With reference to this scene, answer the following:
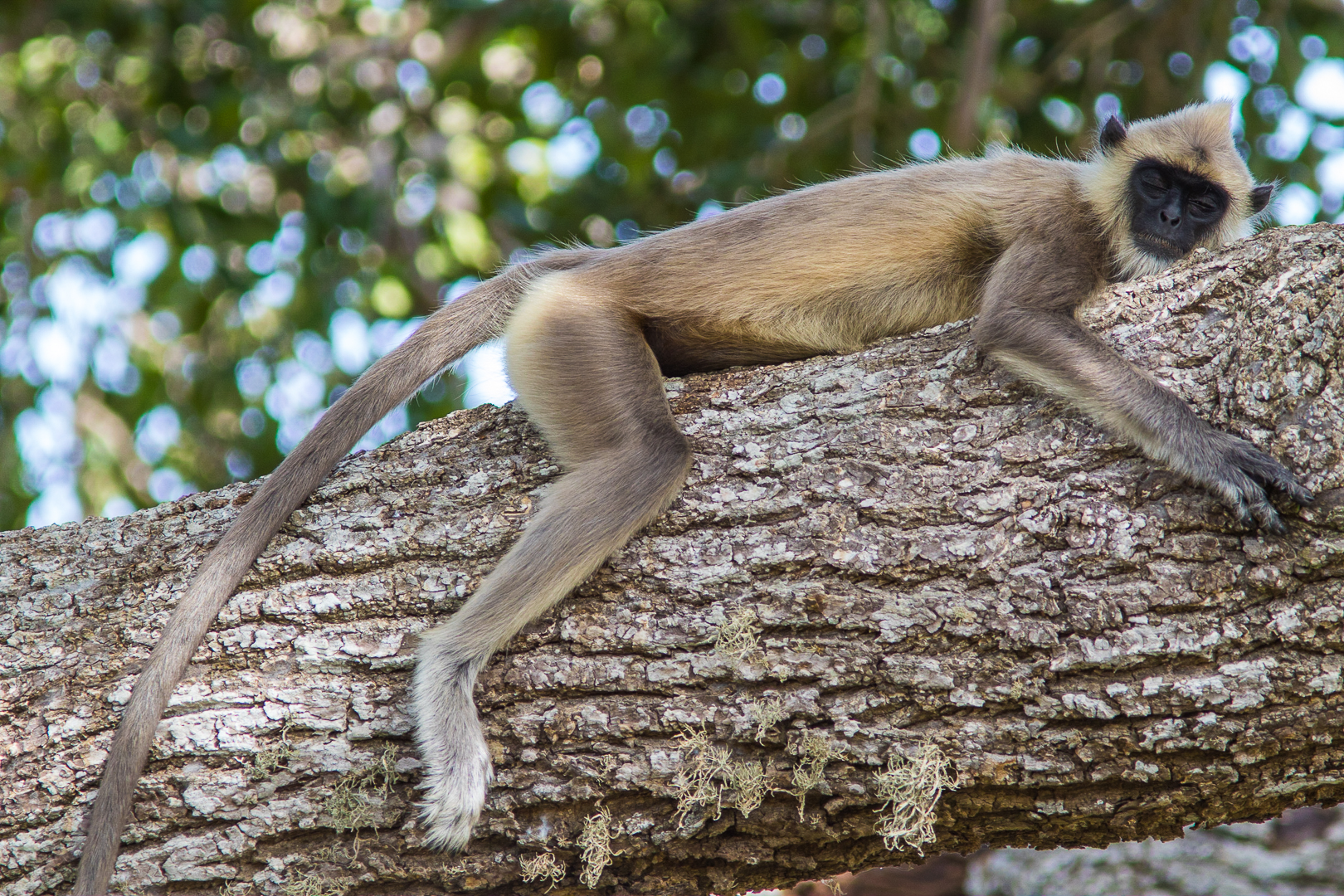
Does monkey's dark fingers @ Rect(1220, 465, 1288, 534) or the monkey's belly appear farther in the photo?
the monkey's belly

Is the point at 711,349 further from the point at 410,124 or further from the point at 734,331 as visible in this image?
the point at 410,124

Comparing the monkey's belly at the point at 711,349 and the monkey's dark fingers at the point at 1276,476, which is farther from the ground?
the monkey's belly at the point at 711,349

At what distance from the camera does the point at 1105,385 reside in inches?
118

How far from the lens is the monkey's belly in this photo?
408 cm

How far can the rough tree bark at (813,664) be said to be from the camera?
2615mm

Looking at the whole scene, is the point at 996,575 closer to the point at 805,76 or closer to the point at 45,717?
the point at 45,717

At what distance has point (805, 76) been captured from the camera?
276 inches

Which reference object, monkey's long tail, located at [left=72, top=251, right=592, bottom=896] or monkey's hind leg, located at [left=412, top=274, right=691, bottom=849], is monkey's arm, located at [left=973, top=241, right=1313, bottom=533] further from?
monkey's long tail, located at [left=72, top=251, right=592, bottom=896]

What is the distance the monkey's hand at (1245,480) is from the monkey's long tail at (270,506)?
98.1 inches

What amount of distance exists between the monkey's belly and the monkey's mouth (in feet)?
4.23

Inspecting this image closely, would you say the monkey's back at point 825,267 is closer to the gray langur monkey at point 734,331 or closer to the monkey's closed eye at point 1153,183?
the gray langur monkey at point 734,331

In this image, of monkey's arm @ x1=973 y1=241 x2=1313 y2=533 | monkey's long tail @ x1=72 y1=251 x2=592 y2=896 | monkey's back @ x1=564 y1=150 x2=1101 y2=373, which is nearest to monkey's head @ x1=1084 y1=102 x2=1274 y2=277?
monkey's back @ x1=564 y1=150 x2=1101 y2=373

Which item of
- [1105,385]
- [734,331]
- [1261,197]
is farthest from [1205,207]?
[734,331]

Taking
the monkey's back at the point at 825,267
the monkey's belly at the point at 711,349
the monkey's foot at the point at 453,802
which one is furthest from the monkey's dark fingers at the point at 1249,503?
the monkey's foot at the point at 453,802
